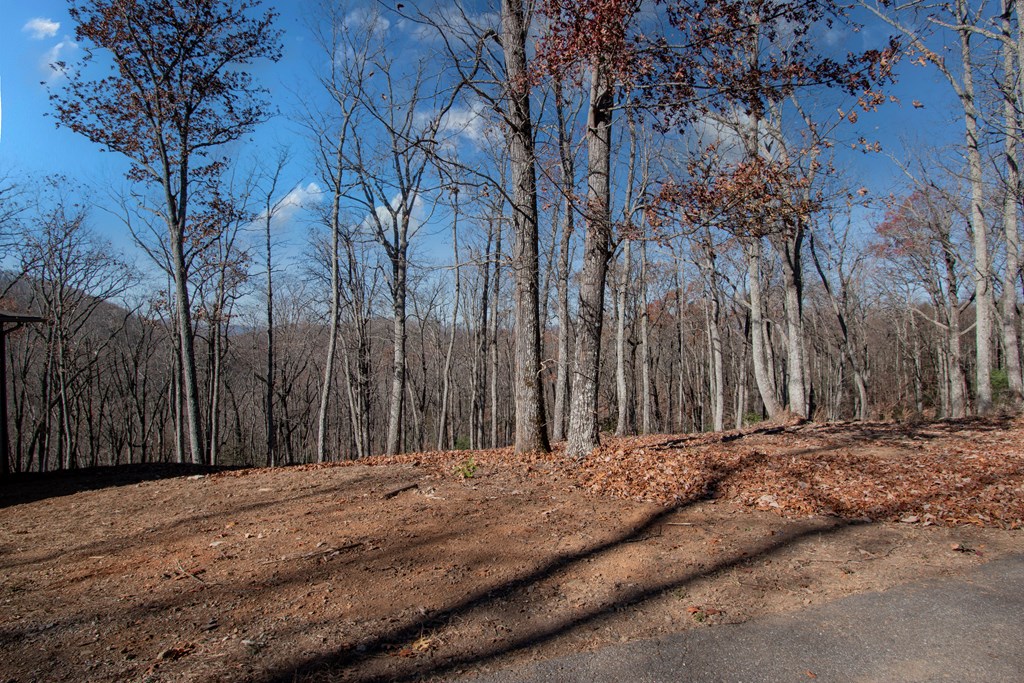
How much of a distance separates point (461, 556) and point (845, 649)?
2453mm

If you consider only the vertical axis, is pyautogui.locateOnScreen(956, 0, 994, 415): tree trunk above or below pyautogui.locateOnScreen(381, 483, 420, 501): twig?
above

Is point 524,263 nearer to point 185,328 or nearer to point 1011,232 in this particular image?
point 185,328

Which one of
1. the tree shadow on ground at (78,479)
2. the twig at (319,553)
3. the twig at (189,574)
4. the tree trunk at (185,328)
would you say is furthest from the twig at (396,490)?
the tree trunk at (185,328)

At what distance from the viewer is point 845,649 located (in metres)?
2.96

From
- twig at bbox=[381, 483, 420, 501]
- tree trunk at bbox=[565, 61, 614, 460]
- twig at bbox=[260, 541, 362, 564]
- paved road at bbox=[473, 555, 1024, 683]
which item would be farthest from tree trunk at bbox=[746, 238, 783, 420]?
twig at bbox=[260, 541, 362, 564]

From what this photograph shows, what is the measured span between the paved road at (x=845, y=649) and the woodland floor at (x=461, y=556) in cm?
15

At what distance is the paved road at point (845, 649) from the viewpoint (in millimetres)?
2758

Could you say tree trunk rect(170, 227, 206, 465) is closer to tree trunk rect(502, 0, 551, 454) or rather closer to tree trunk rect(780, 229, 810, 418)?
tree trunk rect(502, 0, 551, 454)

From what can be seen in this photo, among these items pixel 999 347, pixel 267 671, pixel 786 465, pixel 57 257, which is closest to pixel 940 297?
pixel 999 347

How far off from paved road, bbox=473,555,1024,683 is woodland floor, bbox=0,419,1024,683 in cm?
15

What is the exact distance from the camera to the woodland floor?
315 cm

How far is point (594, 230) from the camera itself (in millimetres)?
6887

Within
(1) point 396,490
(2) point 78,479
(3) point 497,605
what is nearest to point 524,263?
(1) point 396,490

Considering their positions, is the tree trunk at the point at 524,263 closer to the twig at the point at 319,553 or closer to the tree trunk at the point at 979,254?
the twig at the point at 319,553
